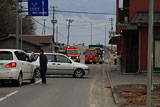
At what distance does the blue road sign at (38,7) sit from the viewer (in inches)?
1175

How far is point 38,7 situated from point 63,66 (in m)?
9.56

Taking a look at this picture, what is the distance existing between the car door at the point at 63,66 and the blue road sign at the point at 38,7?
28.1 feet

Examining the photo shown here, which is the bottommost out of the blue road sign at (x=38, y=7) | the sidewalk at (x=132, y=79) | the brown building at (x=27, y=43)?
the sidewalk at (x=132, y=79)

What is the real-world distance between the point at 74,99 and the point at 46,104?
155 cm

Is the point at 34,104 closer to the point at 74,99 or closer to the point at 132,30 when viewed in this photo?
the point at 74,99

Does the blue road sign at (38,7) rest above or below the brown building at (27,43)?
above

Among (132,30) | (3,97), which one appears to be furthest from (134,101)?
(132,30)

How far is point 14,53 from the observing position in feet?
50.8

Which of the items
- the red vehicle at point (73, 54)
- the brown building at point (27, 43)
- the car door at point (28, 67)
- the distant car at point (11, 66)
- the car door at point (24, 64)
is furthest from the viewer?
the brown building at point (27, 43)

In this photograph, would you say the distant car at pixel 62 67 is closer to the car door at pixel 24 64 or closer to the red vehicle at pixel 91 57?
the car door at pixel 24 64

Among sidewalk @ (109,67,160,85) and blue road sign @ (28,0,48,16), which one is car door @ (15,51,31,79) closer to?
sidewalk @ (109,67,160,85)

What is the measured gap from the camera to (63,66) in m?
22.4

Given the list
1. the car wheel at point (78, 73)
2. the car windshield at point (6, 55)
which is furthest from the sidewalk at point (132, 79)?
the car windshield at point (6, 55)

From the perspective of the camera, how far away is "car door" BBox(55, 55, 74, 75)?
22.4 metres
